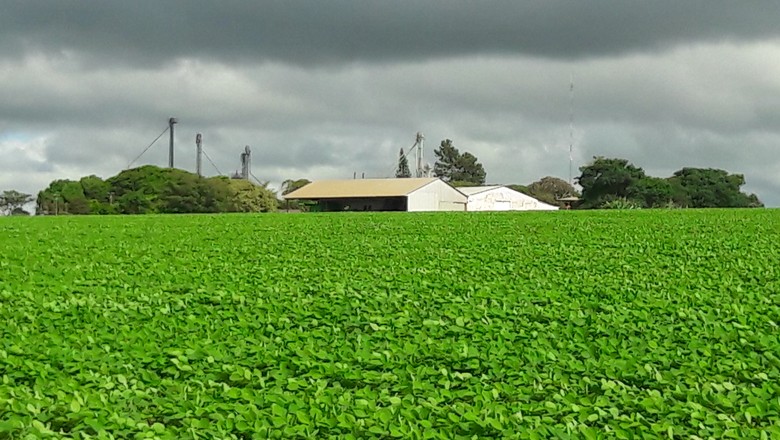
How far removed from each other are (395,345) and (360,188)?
5259 cm

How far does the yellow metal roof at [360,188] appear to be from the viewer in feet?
189

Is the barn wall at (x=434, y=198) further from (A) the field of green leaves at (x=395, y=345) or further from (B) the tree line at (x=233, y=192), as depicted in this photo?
(A) the field of green leaves at (x=395, y=345)

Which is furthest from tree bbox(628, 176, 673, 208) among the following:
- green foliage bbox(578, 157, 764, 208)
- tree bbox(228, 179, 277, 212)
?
tree bbox(228, 179, 277, 212)

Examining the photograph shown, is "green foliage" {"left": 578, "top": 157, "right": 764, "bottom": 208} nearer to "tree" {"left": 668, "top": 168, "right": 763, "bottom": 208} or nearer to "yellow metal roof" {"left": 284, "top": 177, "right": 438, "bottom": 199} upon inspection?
"tree" {"left": 668, "top": 168, "right": 763, "bottom": 208}

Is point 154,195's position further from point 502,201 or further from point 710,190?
point 710,190

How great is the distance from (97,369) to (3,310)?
3411 millimetres

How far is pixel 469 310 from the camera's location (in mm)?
8719

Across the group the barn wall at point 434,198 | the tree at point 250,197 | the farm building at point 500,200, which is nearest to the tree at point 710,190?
the farm building at point 500,200

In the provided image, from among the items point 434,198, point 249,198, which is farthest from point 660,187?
point 249,198

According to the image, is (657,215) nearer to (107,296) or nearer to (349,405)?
(107,296)

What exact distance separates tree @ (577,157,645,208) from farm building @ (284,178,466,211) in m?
9.89

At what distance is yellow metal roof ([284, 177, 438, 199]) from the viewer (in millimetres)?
57747

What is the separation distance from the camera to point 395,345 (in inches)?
284

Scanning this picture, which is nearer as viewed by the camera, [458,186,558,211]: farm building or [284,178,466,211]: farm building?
[284,178,466,211]: farm building
